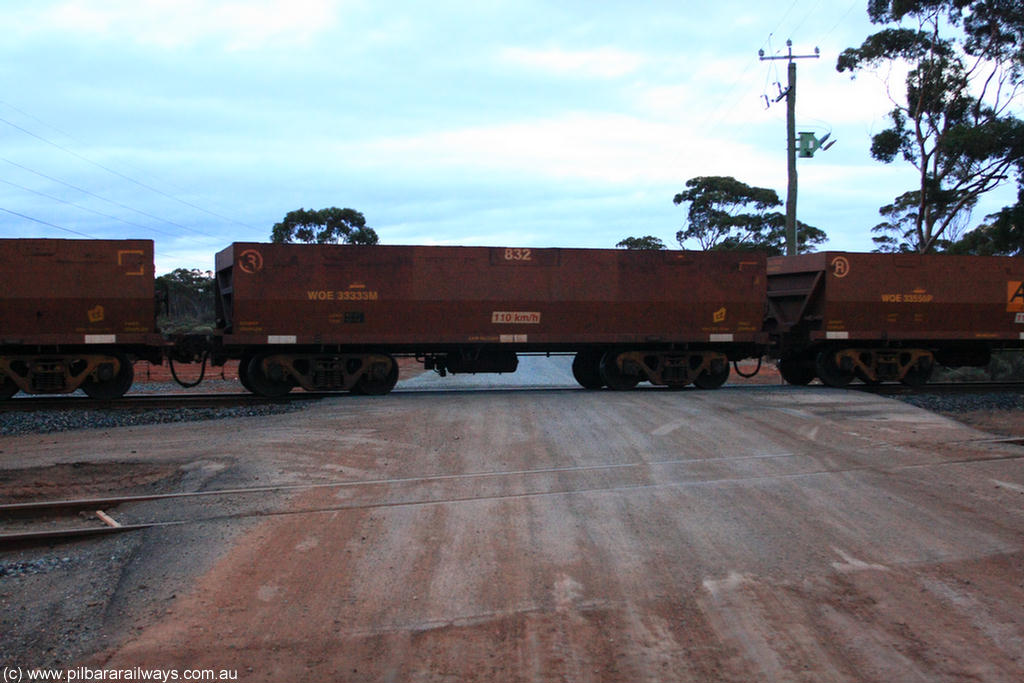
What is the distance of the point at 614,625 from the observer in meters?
4.67

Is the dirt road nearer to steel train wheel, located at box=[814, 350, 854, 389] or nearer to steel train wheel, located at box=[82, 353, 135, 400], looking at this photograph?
steel train wheel, located at box=[82, 353, 135, 400]

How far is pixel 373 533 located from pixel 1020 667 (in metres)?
4.27

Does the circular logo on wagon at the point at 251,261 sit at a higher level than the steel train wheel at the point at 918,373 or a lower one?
higher

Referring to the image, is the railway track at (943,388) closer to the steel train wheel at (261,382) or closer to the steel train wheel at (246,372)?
the steel train wheel at (261,382)

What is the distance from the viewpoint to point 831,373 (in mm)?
17359

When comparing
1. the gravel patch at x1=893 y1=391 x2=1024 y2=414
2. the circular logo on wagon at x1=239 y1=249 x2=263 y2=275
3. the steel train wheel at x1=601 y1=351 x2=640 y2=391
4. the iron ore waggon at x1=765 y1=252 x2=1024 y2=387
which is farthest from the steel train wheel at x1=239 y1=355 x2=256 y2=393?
the gravel patch at x1=893 y1=391 x2=1024 y2=414

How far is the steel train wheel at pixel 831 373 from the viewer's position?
56.9 ft

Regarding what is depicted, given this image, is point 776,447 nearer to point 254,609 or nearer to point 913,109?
point 254,609

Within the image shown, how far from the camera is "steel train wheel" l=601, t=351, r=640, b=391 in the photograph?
16.6 m

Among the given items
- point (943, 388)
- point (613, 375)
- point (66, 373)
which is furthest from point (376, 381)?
point (943, 388)

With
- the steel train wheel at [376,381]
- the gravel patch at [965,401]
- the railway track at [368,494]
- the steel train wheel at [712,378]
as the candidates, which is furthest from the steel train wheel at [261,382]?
the gravel patch at [965,401]

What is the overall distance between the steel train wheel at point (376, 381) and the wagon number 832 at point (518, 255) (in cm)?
312

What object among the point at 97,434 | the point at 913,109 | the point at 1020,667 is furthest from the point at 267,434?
the point at 913,109

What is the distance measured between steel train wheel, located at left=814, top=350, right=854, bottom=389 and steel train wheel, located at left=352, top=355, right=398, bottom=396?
9308 millimetres
